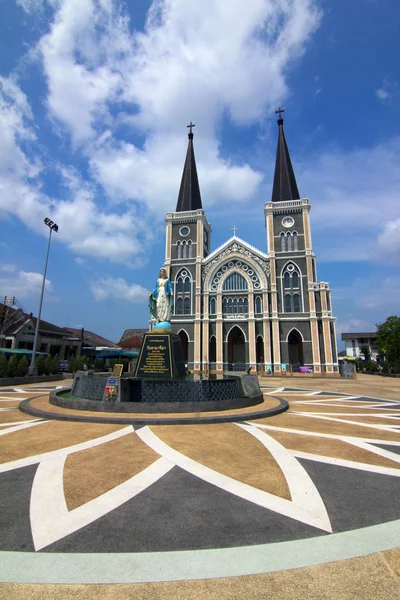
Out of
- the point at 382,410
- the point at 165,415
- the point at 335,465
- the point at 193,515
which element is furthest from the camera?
the point at 382,410

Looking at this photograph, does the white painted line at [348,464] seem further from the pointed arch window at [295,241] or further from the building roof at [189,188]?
the building roof at [189,188]

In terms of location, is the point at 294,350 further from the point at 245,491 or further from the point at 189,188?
the point at 245,491

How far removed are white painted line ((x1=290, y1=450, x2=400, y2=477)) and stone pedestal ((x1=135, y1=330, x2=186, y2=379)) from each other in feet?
27.7

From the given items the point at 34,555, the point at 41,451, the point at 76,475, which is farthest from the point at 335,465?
the point at 41,451

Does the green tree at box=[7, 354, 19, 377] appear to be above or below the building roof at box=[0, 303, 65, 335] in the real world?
below

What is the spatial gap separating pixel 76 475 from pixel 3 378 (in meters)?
16.9

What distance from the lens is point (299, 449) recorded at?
5.77 metres

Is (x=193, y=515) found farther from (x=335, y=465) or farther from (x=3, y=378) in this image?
(x=3, y=378)

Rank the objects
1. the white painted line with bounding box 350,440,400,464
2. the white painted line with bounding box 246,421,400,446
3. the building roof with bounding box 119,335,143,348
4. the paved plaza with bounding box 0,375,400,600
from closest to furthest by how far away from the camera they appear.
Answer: the paved plaza with bounding box 0,375,400,600 → the white painted line with bounding box 350,440,400,464 → the white painted line with bounding box 246,421,400,446 → the building roof with bounding box 119,335,143,348

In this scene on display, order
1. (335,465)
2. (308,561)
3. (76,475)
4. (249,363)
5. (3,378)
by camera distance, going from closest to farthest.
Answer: (308,561), (76,475), (335,465), (3,378), (249,363)

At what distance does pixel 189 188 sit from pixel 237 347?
2628cm

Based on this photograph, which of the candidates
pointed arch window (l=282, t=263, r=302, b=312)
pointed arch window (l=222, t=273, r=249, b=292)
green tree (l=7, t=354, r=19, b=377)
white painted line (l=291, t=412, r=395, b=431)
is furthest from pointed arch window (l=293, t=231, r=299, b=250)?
green tree (l=7, t=354, r=19, b=377)

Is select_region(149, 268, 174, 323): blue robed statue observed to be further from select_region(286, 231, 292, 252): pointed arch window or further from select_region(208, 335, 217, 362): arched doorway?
select_region(286, 231, 292, 252): pointed arch window

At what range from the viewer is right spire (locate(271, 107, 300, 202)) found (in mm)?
43812
